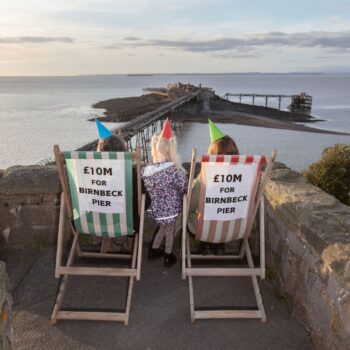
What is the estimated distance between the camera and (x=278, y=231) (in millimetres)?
3436

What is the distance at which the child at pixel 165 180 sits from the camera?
11.2ft

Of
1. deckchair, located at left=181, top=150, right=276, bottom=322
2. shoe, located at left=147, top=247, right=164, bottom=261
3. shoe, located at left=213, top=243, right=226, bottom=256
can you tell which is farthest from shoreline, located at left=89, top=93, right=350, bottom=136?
deckchair, located at left=181, top=150, right=276, bottom=322

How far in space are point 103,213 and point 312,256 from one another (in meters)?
1.60

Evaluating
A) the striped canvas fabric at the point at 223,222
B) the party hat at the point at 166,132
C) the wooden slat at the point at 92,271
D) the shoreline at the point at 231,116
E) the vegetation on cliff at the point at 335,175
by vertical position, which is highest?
the party hat at the point at 166,132

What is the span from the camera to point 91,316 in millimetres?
2918

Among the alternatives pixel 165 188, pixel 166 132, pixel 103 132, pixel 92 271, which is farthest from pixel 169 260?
pixel 103 132

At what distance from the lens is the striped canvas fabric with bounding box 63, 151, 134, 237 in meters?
3.04

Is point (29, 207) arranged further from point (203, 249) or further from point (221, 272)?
point (221, 272)

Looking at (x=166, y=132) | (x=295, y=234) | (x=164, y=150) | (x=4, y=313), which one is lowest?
(x=295, y=234)

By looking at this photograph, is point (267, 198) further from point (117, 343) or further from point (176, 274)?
point (117, 343)

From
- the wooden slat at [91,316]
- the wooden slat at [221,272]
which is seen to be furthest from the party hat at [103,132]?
the wooden slat at [91,316]

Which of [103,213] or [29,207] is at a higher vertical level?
[103,213]

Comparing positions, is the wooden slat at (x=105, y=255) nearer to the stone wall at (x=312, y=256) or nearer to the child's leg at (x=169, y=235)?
the child's leg at (x=169, y=235)

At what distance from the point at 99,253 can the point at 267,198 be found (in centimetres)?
165
